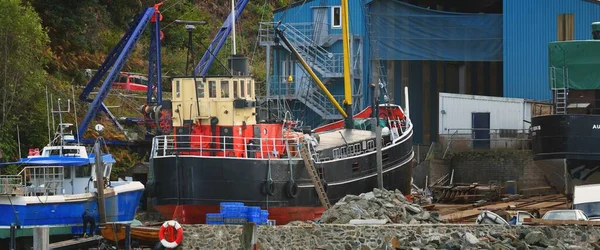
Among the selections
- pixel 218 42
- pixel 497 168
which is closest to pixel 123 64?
pixel 218 42

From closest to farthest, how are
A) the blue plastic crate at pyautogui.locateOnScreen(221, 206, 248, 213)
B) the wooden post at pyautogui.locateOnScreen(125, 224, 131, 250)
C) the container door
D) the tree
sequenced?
the wooden post at pyautogui.locateOnScreen(125, 224, 131, 250) < the blue plastic crate at pyautogui.locateOnScreen(221, 206, 248, 213) < the tree < the container door

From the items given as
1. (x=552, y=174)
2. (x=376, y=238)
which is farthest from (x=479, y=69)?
(x=376, y=238)

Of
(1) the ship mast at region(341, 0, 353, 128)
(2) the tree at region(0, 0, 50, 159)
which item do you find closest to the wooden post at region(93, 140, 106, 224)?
(2) the tree at region(0, 0, 50, 159)

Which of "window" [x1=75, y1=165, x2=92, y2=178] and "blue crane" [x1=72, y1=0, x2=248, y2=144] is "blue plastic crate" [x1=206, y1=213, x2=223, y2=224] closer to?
"window" [x1=75, y1=165, x2=92, y2=178]

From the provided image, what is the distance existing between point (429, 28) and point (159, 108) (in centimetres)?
1826

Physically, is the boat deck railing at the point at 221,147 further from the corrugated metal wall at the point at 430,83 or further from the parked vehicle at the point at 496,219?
the corrugated metal wall at the point at 430,83

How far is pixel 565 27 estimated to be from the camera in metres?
51.5

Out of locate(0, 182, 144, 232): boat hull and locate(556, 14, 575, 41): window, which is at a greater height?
locate(556, 14, 575, 41): window

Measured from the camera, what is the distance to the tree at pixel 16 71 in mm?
39531

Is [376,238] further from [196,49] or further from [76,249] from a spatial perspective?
[196,49]

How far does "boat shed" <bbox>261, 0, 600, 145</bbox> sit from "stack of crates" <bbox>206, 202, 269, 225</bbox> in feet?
58.0

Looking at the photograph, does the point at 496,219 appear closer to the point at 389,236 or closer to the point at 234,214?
the point at 389,236

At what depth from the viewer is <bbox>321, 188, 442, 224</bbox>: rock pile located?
32844 millimetres

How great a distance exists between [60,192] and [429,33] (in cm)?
2415
